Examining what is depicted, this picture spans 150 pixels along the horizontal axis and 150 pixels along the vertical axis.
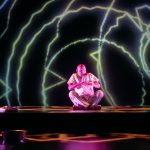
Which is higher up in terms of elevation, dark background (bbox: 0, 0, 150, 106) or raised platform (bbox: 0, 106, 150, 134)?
dark background (bbox: 0, 0, 150, 106)

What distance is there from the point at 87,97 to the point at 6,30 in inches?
93.1

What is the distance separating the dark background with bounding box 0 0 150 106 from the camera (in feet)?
23.6

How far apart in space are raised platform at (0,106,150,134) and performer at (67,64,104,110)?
2.88 ft

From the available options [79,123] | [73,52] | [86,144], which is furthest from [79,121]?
[73,52]

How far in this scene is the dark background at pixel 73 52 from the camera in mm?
7195

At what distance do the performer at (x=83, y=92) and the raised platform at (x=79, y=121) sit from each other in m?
0.88

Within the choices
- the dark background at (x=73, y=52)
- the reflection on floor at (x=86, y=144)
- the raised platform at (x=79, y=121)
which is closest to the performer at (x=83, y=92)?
the raised platform at (x=79, y=121)

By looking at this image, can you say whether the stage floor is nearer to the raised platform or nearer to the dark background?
the raised platform

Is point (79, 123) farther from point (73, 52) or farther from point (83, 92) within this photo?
point (73, 52)

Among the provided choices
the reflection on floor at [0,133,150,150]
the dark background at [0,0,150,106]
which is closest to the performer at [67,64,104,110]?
the dark background at [0,0,150,106]

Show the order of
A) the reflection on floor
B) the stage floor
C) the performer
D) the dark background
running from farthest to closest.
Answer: the dark background, the performer, the stage floor, the reflection on floor

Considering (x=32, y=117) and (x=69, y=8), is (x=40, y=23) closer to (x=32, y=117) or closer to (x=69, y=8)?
(x=69, y=8)

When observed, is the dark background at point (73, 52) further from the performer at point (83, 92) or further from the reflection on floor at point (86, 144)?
the reflection on floor at point (86, 144)

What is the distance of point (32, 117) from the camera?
5078 millimetres
